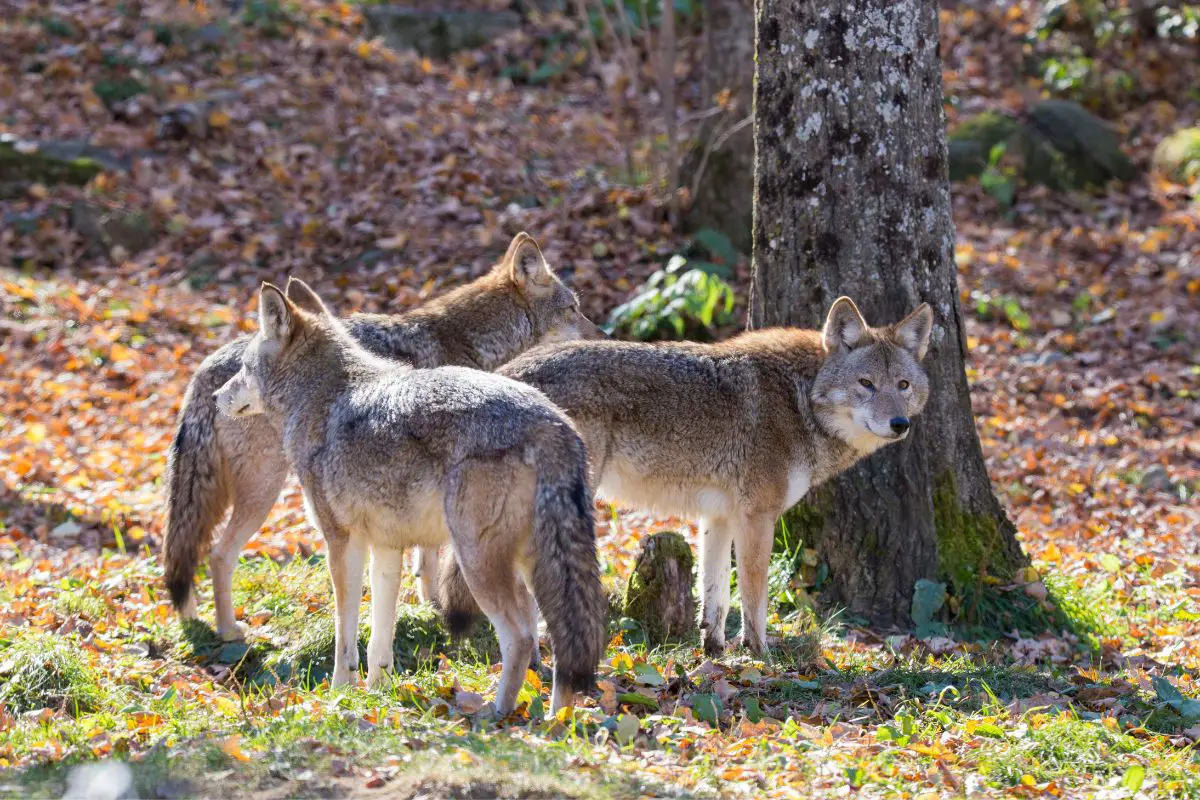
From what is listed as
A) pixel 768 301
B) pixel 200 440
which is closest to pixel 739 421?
pixel 768 301

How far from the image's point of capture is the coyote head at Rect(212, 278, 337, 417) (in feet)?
23.4

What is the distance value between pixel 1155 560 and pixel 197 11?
16.0 m

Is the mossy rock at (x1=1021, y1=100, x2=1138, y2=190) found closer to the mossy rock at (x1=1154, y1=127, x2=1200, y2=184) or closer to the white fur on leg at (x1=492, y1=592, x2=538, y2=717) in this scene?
the mossy rock at (x1=1154, y1=127, x2=1200, y2=184)

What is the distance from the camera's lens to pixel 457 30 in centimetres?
2022

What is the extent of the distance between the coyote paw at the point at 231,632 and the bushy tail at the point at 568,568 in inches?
123

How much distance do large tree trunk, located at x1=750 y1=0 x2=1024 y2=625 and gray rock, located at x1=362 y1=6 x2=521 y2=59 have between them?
1273 cm

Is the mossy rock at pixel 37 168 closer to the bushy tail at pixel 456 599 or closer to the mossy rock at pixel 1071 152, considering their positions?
the bushy tail at pixel 456 599

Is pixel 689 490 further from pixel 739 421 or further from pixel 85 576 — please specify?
pixel 85 576

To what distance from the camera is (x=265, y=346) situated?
285 inches

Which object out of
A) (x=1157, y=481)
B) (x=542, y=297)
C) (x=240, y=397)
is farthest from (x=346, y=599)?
(x=1157, y=481)

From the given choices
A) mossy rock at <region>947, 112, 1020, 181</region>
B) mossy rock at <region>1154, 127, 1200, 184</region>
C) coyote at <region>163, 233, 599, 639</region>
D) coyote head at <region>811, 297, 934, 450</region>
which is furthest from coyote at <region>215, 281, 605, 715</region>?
mossy rock at <region>1154, 127, 1200, 184</region>

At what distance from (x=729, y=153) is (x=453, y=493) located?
896 centimetres

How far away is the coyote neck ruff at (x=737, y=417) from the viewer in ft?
24.1

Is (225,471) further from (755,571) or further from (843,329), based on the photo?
(843,329)
